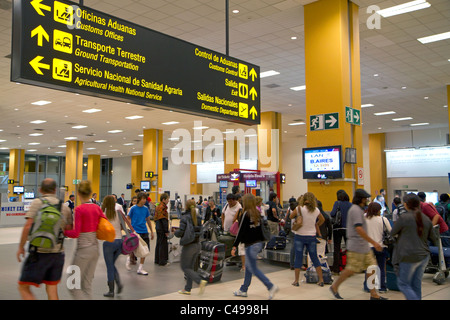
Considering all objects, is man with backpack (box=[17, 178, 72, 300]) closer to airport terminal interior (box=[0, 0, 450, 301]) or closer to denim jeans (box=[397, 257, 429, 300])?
airport terminal interior (box=[0, 0, 450, 301])

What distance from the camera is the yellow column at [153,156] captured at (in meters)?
25.4

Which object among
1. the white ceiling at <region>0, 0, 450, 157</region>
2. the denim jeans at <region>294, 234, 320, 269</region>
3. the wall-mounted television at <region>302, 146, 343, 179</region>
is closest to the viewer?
the denim jeans at <region>294, 234, 320, 269</region>

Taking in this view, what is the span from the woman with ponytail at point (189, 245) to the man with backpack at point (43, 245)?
223cm

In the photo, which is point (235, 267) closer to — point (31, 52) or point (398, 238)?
point (398, 238)

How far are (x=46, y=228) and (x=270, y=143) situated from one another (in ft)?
55.4

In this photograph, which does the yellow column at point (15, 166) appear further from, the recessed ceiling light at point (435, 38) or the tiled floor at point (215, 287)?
the recessed ceiling light at point (435, 38)

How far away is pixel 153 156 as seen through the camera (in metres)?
25.6

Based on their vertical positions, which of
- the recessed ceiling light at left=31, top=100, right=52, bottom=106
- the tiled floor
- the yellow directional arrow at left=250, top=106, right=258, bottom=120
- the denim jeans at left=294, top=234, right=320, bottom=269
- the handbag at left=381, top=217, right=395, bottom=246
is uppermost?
the recessed ceiling light at left=31, top=100, right=52, bottom=106

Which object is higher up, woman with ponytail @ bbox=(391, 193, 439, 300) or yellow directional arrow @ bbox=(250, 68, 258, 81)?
yellow directional arrow @ bbox=(250, 68, 258, 81)

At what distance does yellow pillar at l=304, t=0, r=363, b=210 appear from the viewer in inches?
324

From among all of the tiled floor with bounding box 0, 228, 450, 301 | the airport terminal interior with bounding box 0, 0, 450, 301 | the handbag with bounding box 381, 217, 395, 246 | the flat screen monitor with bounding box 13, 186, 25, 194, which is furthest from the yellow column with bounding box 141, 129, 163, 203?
the handbag with bounding box 381, 217, 395, 246

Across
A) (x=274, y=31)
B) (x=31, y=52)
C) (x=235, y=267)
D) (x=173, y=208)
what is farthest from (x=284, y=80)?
(x=173, y=208)

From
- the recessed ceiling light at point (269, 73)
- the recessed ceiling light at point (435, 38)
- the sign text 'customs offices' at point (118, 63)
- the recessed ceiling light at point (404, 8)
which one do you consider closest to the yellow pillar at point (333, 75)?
the recessed ceiling light at point (404, 8)

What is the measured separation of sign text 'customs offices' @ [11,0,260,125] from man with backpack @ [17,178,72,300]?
1.34m
